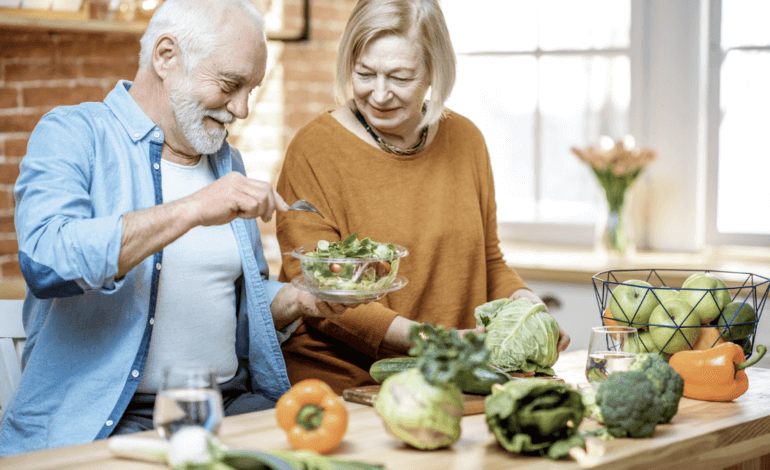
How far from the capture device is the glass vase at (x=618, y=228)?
324 centimetres

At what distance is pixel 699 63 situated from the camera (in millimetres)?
3262

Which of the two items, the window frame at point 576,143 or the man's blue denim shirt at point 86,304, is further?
the window frame at point 576,143

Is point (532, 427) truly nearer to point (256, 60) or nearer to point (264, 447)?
point (264, 447)

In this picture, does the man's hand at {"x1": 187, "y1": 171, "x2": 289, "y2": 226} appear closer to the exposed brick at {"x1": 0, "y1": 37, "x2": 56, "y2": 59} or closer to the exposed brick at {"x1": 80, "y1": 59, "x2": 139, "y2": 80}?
the exposed brick at {"x1": 0, "y1": 37, "x2": 56, "y2": 59}

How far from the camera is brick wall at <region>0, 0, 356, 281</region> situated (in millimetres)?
2670

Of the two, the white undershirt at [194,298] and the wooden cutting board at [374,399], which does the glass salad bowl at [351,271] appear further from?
the white undershirt at [194,298]

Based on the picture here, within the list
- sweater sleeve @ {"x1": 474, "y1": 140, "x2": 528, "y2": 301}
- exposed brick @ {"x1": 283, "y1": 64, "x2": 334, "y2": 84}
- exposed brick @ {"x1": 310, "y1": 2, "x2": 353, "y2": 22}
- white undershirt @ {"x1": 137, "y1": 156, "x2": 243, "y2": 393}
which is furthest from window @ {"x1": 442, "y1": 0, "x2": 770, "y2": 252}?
white undershirt @ {"x1": 137, "y1": 156, "x2": 243, "y2": 393}

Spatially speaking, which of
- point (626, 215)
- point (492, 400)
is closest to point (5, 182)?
point (492, 400)

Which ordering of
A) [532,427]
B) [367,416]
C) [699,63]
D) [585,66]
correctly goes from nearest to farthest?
[532,427]
[367,416]
[699,63]
[585,66]

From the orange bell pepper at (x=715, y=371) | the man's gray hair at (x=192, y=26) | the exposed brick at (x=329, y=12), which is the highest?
the exposed brick at (x=329, y=12)

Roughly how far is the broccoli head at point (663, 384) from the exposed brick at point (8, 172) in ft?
7.03

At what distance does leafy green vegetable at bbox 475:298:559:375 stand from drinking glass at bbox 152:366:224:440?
2.41 feet

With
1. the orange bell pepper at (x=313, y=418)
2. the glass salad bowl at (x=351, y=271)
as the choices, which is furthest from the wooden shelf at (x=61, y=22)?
the orange bell pepper at (x=313, y=418)

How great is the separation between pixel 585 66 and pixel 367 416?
2507mm
